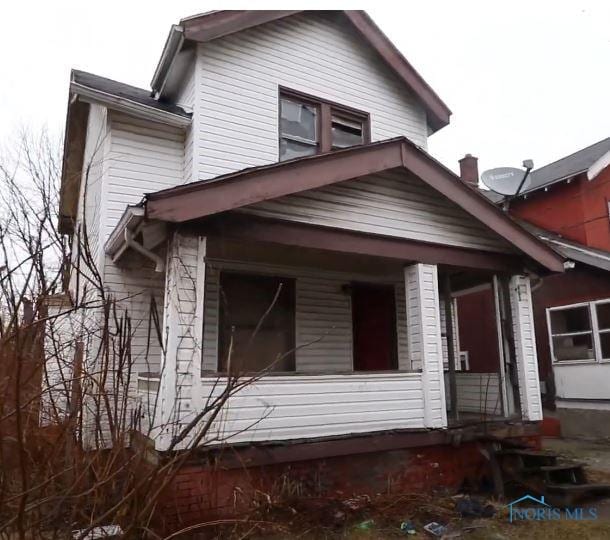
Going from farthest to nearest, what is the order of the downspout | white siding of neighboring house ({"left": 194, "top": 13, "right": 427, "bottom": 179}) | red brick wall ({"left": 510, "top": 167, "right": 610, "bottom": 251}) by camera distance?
red brick wall ({"left": 510, "top": 167, "right": 610, "bottom": 251})
white siding of neighboring house ({"left": 194, "top": 13, "right": 427, "bottom": 179})
the downspout

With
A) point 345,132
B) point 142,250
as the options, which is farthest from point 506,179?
point 142,250

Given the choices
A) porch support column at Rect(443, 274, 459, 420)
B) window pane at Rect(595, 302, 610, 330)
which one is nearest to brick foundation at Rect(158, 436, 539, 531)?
porch support column at Rect(443, 274, 459, 420)

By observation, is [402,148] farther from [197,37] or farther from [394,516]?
[394,516]

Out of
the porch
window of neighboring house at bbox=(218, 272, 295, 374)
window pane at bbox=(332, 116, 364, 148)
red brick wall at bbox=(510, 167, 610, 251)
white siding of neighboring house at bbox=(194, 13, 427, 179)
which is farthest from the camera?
red brick wall at bbox=(510, 167, 610, 251)

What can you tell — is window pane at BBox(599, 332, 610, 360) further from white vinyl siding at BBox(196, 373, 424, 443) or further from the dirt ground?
white vinyl siding at BBox(196, 373, 424, 443)

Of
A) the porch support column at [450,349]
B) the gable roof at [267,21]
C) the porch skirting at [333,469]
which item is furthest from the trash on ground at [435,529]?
the gable roof at [267,21]

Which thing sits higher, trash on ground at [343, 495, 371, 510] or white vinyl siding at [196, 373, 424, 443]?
white vinyl siding at [196, 373, 424, 443]

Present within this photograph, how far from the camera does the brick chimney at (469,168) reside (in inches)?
709

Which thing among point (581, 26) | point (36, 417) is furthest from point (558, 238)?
point (36, 417)

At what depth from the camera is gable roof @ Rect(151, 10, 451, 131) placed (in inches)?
323

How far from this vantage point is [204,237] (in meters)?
5.98

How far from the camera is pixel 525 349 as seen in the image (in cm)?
812

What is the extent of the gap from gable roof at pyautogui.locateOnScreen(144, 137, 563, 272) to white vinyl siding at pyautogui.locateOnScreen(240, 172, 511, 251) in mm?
300

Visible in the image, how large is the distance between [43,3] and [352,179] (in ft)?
13.8
